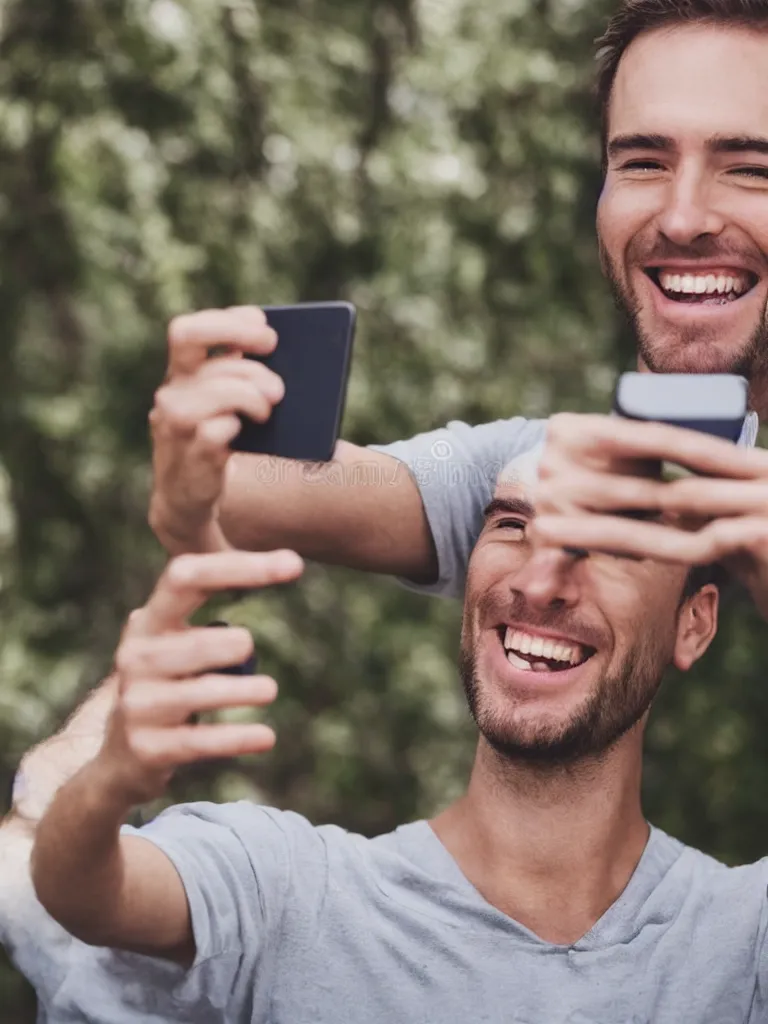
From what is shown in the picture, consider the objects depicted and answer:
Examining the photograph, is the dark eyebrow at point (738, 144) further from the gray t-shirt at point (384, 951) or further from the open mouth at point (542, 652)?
the gray t-shirt at point (384, 951)

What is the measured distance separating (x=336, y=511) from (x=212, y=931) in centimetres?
35

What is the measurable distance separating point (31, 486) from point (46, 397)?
0.42 feet

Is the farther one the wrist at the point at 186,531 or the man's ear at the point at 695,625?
the man's ear at the point at 695,625

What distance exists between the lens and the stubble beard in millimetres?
1170

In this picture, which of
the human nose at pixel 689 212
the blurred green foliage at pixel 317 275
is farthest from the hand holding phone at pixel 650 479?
the blurred green foliage at pixel 317 275

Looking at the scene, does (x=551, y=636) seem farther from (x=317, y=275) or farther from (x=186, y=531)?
(x=317, y=275)

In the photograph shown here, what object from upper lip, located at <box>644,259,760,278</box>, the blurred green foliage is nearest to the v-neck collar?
upper lip, located at <box>644,259,760,278</box>

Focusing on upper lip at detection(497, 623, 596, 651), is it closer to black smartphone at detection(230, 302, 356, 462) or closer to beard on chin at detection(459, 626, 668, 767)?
beard on chin at detection(459, 626, 668, 767)

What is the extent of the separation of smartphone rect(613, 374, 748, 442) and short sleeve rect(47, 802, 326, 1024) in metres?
0.46

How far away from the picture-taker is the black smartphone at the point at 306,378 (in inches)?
35.5

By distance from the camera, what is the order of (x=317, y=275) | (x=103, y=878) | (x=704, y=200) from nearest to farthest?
(x=103, y=878), (x=704, y=200), (x=317, y=275)

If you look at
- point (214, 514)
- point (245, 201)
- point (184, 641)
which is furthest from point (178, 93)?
point (184, 641)

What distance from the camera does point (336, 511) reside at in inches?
49.5

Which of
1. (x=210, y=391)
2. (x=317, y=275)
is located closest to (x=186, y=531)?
(x=210, y=391)
